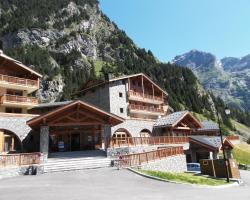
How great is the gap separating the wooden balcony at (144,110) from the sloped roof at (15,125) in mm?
21234

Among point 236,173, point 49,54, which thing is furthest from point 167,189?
point 49,54

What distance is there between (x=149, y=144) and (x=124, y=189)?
19.8 meters

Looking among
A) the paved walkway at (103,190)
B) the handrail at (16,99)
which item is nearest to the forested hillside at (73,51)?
the handrail at (16,99)

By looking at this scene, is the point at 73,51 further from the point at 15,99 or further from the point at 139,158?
the point at 139,158

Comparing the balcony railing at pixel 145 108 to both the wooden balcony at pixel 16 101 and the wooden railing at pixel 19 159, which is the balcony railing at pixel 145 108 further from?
the wooden railing at pixel 19 159

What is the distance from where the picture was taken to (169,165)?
28.1 metres

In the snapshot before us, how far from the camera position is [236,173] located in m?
29.2

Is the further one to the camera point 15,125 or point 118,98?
point 118,98

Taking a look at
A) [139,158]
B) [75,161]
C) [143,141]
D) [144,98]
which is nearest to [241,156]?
[144,98]

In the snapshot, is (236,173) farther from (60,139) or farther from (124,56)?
(124,56)

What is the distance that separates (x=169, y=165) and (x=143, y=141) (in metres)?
6.57

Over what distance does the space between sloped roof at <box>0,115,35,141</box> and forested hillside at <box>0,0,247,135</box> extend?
66.1m

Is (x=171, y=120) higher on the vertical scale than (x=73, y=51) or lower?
lower

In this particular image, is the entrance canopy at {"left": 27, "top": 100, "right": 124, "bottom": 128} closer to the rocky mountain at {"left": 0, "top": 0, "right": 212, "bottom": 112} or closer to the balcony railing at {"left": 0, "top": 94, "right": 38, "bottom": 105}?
the balcony railing at {"left": 0, "top": 94, "right": 38, "bottom": 105}
